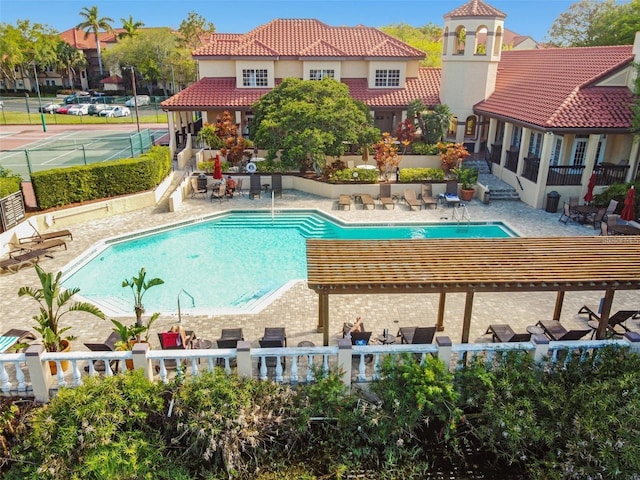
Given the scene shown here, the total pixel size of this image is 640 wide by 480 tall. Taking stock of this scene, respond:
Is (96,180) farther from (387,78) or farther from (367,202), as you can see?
(387,78)

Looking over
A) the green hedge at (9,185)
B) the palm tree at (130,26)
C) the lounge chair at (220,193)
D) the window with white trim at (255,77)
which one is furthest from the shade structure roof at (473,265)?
the palm tree at (130,26)

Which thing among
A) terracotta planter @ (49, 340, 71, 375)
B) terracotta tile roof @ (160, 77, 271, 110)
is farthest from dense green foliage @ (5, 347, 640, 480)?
terracotta tile roof @ (160, 77, 271, 110)

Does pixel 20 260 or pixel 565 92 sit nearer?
pixel 20 260

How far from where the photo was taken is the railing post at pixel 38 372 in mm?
9984

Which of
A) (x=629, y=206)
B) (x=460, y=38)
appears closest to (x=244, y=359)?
(x=629, y=206)

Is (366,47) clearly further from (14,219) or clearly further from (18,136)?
(18,136)

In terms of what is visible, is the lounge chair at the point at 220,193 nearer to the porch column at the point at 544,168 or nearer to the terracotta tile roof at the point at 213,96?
the terracotta tile roof at the point at 213,96

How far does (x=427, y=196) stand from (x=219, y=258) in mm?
12037

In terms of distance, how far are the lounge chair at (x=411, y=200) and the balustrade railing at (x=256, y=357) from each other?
14.5 m

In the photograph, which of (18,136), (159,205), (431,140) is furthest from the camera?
(18,136)

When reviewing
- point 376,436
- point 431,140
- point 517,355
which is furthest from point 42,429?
point 431,140

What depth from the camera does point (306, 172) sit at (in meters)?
29.0

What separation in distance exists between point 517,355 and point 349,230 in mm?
12775

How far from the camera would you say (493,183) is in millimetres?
28141
